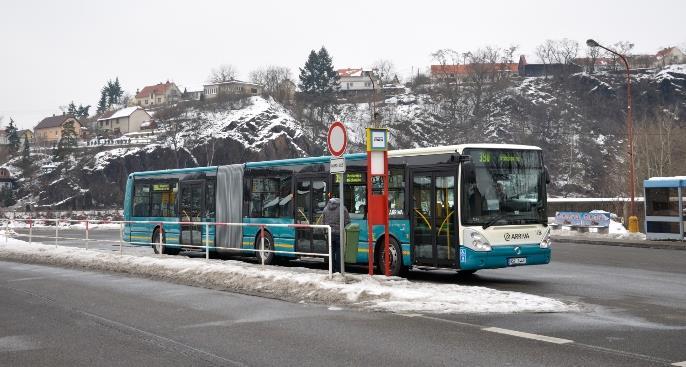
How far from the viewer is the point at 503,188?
14633 mm

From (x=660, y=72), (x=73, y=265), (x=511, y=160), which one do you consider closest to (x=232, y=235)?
(x=73, y=265)

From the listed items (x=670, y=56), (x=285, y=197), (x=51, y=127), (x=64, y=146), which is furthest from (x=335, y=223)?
(x=51, y=127)

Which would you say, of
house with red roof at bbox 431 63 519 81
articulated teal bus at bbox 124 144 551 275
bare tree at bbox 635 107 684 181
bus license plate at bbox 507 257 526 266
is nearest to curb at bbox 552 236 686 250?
articulated teal bus at bbox 124 144 551 275

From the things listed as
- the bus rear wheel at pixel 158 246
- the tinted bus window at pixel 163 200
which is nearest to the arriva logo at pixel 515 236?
the bus rear wheel at pixel 158 246

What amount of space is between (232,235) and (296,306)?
9.60 metres

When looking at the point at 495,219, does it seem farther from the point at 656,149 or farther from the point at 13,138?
the point at 13,138

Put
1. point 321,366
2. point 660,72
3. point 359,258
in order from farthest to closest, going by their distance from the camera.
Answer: point 660,72 → point 359,258 → point 321,366

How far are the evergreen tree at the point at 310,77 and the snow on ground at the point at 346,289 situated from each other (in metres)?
135

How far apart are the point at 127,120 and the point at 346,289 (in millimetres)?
166887

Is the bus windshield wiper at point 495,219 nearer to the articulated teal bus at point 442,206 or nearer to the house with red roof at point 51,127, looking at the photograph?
the articulated teal bus at point 442,206

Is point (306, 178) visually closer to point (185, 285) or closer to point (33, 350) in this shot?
point (185, 285)

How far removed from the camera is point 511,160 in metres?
14.9

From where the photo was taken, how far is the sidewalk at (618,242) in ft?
86.4

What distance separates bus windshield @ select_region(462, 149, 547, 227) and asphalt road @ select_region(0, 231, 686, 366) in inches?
56.1
